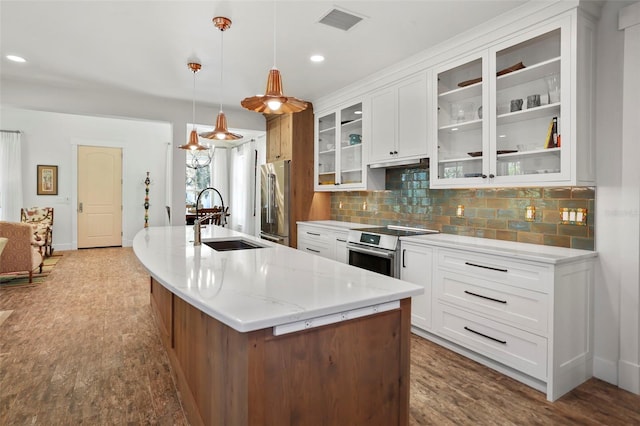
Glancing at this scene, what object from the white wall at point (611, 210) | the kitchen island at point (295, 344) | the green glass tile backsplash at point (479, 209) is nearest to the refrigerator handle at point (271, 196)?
the green glass tile backsplash at point (479, 209)

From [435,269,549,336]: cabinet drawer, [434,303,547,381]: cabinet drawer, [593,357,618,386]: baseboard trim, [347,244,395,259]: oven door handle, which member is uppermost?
[347,244,395,259]: oven door handle

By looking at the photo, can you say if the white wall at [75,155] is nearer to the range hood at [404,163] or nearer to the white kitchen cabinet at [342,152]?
the white kitchen cabinet at [342,152]

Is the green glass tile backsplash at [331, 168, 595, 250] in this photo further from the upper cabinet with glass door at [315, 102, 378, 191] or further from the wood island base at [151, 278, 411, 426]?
the wood island base at [151, 278, 411, 426]

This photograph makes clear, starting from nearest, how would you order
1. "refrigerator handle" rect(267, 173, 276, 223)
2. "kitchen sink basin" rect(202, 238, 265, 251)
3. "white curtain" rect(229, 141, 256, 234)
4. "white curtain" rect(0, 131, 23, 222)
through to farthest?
"kitchen sink basin" rect(202, 238, 265, 251) → "refrigerator handle" rect(267, 173, 276, 223) → "white curtain" rect(0, 131, 23, 222) → "white curtain" rect(229, 141, 256, 234)

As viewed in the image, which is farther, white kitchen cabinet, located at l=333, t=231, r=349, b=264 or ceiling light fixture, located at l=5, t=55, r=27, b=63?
white kitchen cabinet, located at l=333, t=231, r=349, b=264

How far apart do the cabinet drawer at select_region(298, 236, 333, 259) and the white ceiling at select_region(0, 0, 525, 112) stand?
199 centimetres

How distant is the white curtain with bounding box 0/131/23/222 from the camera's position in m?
6.75

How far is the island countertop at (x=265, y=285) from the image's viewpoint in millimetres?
1188

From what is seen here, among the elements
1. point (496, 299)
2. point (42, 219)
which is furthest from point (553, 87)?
point (42, 219)

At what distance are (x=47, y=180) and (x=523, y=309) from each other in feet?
28.2

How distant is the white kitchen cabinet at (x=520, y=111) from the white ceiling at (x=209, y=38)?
0.34 m

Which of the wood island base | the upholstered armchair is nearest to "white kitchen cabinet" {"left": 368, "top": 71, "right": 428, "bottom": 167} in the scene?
the wood island base

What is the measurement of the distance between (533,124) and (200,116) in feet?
14.3

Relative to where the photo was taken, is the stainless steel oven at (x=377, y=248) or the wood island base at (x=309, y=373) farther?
the stainless steel oven at (x=377, y=248)
